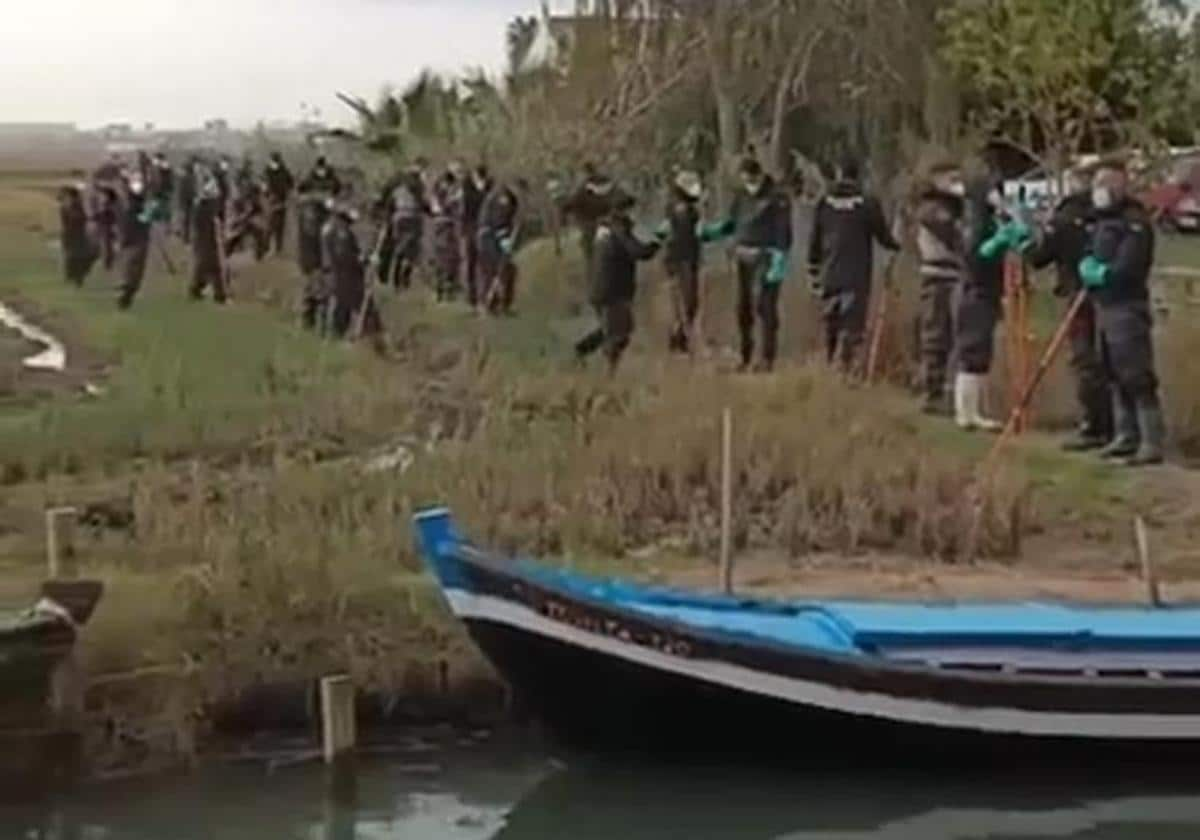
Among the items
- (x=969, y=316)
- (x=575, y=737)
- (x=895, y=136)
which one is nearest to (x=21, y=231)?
(x=895, y=136)

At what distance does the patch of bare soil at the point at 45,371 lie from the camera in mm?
25656

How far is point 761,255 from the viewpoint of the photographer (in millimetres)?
24250

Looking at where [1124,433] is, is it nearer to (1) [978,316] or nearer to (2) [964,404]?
(2) [964,404]

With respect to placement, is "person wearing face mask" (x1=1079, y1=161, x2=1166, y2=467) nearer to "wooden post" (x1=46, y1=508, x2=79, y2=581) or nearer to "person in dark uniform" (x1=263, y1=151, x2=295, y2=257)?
"wooden post" (x1=46, y1=508, x2=79, y2=581)

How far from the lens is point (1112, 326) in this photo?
64.5 feet

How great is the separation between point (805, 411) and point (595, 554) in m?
3.12

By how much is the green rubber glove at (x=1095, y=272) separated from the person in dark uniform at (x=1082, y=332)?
0.71m

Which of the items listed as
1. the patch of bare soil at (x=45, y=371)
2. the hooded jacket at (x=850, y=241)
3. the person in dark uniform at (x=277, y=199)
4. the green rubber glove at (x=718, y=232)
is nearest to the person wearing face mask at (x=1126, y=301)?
the hooded jacket at (x=850, y=241)

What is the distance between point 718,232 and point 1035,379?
4.63 metres

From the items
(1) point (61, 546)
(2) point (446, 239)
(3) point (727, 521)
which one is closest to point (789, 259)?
(2) point (446, 239)

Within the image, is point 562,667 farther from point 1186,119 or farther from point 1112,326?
point 1186,119

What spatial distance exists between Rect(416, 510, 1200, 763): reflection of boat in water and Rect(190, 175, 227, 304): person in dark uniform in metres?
22.3

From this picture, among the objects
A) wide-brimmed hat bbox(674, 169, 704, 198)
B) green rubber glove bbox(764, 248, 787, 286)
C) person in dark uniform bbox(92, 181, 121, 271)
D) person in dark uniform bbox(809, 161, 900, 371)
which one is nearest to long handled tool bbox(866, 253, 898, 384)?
person in dark uniform bbox(809, 161, 900, 371)

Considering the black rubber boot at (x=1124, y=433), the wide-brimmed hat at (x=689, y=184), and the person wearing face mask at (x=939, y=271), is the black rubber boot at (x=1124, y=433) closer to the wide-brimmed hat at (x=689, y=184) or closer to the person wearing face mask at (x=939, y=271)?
the person wearing face mask at (x=939, y=271)
